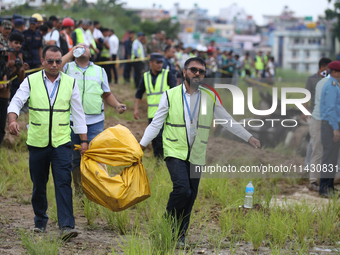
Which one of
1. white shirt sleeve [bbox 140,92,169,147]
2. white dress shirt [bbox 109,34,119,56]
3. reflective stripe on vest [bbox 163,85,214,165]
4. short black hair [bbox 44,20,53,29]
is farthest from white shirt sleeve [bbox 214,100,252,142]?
white dress shirt [bbox 109,34,119,56]

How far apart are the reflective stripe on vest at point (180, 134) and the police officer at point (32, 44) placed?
616cm

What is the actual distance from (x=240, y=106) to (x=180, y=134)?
2.02 meters

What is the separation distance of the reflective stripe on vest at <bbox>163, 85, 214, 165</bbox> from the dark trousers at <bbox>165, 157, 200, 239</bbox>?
87 millimetres

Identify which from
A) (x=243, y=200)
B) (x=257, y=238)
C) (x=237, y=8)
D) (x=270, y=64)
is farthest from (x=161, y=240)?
(x=237, y=8)

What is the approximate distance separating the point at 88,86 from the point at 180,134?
192 cm

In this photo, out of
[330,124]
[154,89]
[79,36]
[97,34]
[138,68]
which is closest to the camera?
[330,124]

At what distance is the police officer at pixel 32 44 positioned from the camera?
10.3 m

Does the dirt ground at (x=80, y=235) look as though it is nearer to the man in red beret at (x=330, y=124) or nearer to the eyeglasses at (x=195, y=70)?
the man in red beret at (x=330, y=124)

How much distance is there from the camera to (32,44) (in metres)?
10.4

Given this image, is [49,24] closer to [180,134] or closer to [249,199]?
[249,199]

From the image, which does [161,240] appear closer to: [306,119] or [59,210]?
[59,210]

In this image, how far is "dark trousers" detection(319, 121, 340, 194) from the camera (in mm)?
7730

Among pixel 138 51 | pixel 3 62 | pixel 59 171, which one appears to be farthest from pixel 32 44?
pixel 59 171

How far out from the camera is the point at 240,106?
6770 mm
